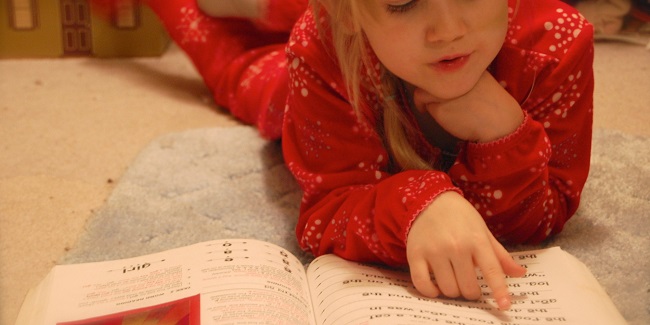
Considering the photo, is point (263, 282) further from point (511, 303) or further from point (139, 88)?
point (139, 88)

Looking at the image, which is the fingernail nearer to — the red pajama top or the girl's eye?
the red pajama top

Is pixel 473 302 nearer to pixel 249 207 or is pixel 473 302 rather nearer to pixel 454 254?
pixel 454 254

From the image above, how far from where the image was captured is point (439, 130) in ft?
2.23

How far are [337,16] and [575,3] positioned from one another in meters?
0.98

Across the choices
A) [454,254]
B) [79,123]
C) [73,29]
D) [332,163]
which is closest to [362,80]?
[332,163]

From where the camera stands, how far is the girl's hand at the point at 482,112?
22.1 inches

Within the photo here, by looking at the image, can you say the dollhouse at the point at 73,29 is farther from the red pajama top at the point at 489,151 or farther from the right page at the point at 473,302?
the right page at the point at 473,302

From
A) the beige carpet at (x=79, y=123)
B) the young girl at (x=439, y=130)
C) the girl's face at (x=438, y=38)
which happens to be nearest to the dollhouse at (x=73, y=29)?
the beige carpet at (x=79, y=123)

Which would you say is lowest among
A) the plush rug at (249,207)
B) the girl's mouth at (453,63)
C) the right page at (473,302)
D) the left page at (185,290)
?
the plush rug at (249,207)

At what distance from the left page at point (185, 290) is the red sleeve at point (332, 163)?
0.06m

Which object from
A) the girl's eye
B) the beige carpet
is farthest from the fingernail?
the beige carpet

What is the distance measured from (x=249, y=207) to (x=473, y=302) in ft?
1.08

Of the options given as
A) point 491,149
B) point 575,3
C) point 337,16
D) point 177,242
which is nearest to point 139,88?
point 177,242

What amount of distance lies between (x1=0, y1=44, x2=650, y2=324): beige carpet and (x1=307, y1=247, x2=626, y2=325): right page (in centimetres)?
28
